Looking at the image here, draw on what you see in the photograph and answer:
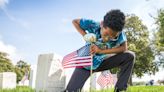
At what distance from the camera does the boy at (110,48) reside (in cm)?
642

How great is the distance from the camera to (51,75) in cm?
1145

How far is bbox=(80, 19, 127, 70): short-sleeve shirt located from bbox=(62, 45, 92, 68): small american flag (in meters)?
0.15

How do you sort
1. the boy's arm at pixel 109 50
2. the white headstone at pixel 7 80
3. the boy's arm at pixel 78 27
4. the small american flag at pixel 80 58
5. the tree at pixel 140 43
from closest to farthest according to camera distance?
the boy's arm at pixel 109 50, the boy's arm at pixel 78 27, the small american flag at pixel 80 58, the white headstone at pixel 7 80, the tree at pixel 140 43

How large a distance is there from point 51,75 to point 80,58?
3.45m

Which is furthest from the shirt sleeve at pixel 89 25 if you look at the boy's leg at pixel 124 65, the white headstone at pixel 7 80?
the white headstone at pixel 7 80

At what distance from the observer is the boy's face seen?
6438 millimetres

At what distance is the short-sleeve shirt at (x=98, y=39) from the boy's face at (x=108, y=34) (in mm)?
129

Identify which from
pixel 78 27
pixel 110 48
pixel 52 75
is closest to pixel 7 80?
pixel 52 75

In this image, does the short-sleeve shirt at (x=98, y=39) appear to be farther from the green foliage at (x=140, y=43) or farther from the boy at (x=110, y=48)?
the green foliage at (x=140, y=43)

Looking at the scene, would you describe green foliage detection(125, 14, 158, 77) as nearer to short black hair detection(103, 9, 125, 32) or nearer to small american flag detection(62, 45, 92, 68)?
small american flag detection(62, 45, 92, 68)

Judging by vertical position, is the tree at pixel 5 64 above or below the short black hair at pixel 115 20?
above

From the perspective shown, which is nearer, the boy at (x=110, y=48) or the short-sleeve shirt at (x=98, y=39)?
the boy at (x=110, y=48)

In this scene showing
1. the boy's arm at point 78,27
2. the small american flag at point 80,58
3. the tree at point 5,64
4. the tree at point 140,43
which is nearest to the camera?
the boy's arm at point 78,27

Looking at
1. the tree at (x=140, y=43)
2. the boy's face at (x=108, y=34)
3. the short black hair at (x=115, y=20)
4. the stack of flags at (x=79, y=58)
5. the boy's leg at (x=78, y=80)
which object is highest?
the tree at (x=140, y=43)
